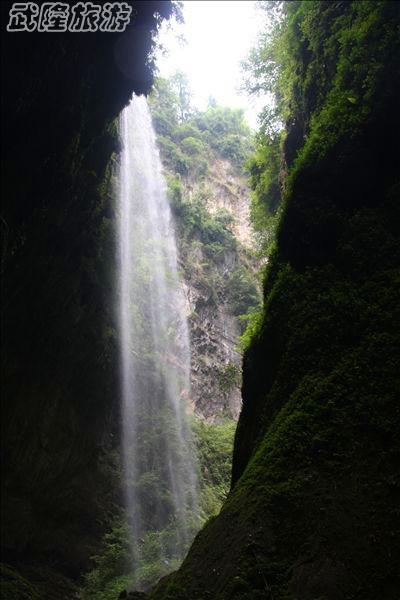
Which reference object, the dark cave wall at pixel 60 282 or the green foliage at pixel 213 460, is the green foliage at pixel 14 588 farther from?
the green foliage at pixel 213 460

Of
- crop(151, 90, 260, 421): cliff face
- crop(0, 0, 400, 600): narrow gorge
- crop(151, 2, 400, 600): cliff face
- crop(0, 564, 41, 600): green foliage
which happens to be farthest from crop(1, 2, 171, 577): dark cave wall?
crop(151, 90, 260, 421): cliff face

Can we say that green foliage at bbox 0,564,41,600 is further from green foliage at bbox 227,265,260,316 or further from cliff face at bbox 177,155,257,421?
green foliage at bbox 227,265,260,316

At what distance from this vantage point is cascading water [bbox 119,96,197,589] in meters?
13.9

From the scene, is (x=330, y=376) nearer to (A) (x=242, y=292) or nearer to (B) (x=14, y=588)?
(B) (x=14, y=588)

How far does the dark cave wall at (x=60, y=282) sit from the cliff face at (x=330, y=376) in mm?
4113

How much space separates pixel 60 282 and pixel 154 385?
29.8 feet

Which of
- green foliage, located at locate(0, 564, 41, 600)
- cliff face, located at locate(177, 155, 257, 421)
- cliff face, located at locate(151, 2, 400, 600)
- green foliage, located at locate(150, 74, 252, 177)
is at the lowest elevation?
green foliage, located at locate(0, 564, 41, 600)

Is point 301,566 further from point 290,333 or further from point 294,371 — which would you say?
point 290,333

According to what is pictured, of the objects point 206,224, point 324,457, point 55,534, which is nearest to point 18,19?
point 324,457

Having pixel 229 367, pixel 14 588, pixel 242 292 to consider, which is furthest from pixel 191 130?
pixel 14 588

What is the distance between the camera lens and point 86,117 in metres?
8.19

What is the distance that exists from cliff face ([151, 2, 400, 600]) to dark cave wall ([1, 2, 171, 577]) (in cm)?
411

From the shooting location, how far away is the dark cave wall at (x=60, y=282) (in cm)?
649

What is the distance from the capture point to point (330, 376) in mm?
4496
